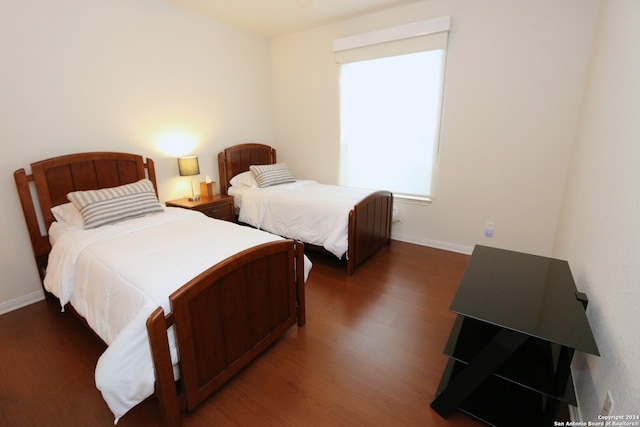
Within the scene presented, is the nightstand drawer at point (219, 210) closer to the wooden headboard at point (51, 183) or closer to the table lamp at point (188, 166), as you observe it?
the table lamp at point (188, 166)

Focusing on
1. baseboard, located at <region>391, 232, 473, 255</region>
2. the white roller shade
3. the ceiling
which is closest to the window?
the white roller shade

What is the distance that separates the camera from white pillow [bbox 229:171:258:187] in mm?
3822

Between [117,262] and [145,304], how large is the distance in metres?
0.49

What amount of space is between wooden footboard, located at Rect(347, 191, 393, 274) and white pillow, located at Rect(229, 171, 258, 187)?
1.56 metres

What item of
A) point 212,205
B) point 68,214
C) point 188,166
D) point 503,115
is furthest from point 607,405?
point 188,166

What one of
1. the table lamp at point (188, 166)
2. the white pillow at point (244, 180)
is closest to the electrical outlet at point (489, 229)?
the white pillow at point (244, 180)

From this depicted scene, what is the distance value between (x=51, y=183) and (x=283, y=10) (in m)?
2.83

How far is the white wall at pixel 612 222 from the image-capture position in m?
1.02

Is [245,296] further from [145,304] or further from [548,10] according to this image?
[548,10]

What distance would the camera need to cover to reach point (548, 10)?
8.34 feet

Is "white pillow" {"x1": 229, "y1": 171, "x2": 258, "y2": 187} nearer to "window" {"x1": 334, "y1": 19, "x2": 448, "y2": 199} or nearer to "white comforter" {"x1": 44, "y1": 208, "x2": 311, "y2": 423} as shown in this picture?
"window" {"x1": 334, "y1": 19, "x2": 448, "y2": 199}


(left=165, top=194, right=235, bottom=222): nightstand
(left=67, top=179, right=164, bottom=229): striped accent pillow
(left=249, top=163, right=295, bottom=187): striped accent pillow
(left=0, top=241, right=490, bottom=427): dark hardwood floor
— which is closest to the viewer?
(left=0, top=241, right=490, bottom=427): dark hardwood floor

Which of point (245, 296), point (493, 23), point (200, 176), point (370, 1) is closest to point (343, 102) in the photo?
point (370, 1)

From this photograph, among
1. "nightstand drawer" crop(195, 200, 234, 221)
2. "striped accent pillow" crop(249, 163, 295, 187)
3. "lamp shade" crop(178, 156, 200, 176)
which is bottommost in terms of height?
"nightstand drawer" crop(195, 200, 234, 221)
